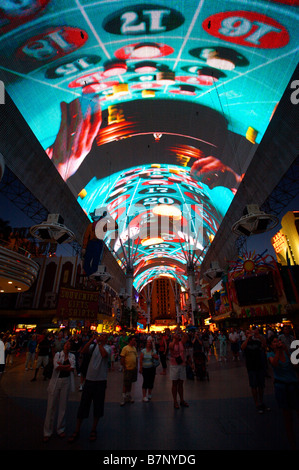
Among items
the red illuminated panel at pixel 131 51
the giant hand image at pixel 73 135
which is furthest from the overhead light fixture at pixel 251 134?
the giant hand image at pixel 73 135

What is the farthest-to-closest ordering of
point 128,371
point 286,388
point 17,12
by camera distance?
point 17,12 < point 128,371 < point 286,388

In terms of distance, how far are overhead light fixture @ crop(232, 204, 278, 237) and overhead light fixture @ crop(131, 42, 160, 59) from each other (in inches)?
374

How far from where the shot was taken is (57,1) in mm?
9188

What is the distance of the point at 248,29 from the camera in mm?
10203

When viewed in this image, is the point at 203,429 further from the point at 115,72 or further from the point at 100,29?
the point at 115,72

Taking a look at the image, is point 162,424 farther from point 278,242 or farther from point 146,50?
point 278,242

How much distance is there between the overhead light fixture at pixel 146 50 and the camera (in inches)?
460

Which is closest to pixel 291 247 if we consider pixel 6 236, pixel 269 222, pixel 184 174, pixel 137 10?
pixel 184 174

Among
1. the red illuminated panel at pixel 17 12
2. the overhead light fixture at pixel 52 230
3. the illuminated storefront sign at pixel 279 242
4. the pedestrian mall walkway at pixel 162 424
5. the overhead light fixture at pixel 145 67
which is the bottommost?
the pedestrian mall walkway at pixel 162 424

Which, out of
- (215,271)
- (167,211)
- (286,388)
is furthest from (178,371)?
(167,211)

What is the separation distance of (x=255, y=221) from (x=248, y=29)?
8.57 m

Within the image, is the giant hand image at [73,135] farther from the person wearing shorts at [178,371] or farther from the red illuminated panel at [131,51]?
the person wearing shorts at [178,371]

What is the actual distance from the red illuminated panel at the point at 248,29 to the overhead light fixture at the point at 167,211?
72.1 ft
